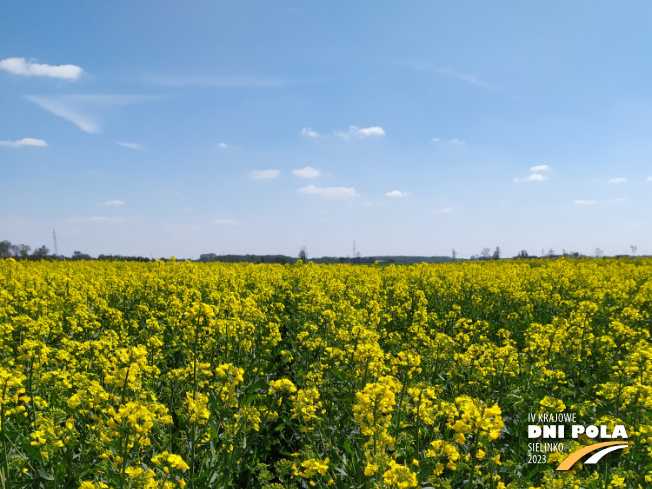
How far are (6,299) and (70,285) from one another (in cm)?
220

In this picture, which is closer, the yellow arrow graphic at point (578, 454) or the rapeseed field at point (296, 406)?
the rapeseed field at point (296, 406)

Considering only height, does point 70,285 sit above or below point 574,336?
above

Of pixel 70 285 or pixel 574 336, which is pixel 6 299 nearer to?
pixel 70 285

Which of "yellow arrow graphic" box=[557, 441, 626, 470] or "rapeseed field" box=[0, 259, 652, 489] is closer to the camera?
"rapeseed field" box=[0, 259, 652, 489]

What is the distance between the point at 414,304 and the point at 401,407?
7562 mm

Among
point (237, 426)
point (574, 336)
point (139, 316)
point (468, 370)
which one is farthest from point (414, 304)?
point (237, 426)

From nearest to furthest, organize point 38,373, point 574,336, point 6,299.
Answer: point 38,373, point 574,336, point 6,299

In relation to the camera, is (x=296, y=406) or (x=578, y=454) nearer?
(x=578, y=454)

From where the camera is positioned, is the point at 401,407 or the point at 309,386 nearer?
the point at 401,407

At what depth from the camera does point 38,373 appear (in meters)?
3.83

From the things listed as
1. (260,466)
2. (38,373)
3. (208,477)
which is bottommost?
(208,477)

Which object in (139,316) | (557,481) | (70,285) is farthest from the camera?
(70,285)

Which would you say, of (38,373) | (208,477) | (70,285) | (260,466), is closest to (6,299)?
(70,285)

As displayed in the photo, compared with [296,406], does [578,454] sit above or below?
below
